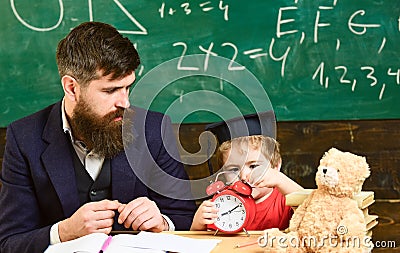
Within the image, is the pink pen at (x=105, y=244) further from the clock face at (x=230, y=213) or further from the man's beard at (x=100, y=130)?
the man's beard at (x=100, y=130)

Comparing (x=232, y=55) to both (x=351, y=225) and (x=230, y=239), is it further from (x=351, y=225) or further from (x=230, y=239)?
(x=351, y=225)

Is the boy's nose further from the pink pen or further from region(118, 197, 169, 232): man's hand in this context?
the pink pen

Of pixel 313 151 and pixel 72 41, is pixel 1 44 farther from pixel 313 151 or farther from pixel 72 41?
pixel 313 151

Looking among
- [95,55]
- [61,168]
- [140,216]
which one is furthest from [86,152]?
[140,216]

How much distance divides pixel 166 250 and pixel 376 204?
1560mm

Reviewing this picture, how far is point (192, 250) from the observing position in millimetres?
1695

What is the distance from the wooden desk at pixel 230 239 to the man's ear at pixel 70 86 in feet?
2.17

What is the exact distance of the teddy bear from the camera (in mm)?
1537

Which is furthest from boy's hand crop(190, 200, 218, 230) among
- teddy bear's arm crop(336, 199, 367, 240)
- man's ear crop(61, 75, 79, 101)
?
man's ear crop(61, 75, 79, 101)

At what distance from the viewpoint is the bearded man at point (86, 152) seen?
86.9 inches

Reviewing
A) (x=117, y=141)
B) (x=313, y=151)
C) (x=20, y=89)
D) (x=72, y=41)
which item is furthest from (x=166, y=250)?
(x=20, y=89)

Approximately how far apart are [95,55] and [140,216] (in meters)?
0.57

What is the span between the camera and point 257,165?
6.85 feet

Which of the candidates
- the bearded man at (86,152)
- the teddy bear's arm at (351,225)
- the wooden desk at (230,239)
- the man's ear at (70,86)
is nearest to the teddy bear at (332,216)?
the teddy bear's arm at (351,225)
